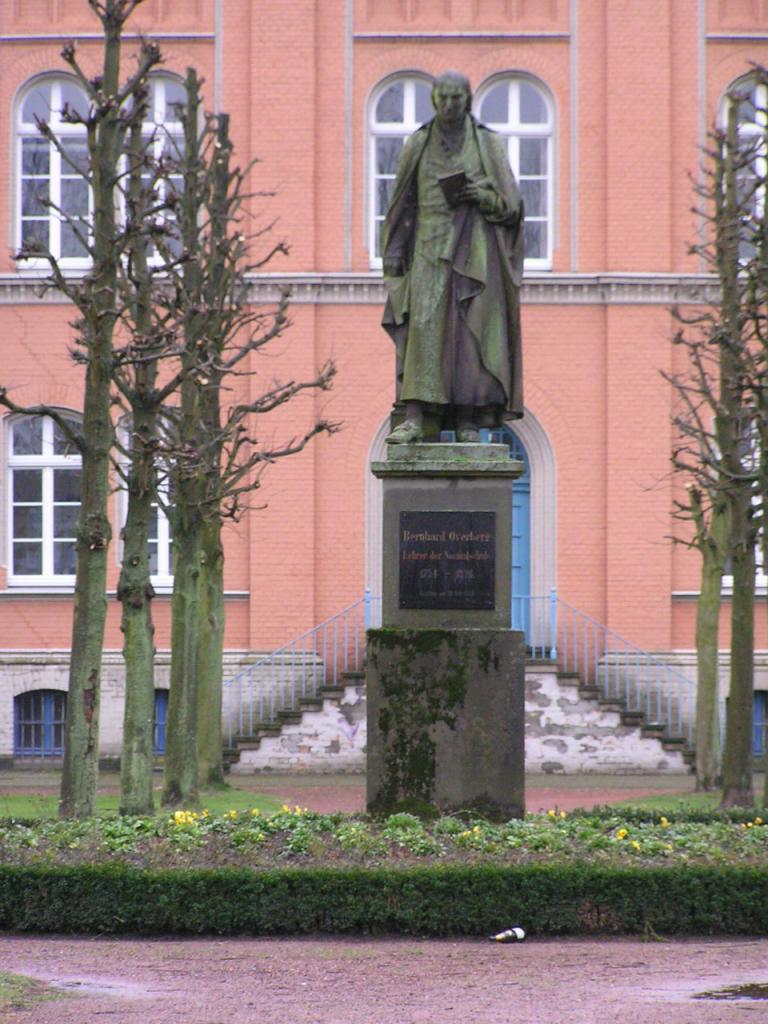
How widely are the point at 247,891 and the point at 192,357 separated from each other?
10235 mm

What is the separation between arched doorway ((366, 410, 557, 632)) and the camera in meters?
28.7

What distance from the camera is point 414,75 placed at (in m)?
29.1

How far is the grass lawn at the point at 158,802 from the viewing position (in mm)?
20734

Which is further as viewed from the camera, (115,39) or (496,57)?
(496,57)

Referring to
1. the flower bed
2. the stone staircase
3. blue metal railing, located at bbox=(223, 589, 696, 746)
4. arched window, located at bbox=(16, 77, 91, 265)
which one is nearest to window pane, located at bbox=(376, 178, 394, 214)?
arched window, located at bbox=(16, 77, 91, 265)

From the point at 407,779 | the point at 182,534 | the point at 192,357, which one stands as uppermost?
the point at 192,357

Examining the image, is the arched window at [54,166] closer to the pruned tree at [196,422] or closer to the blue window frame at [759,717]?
the pruned tree at [196,422]

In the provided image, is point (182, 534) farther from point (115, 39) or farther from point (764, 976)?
point (764, 976)

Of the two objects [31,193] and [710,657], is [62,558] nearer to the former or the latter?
[31,193]

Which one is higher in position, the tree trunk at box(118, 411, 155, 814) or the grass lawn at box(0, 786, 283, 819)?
the tree trunk at box(118, 411, 155, 814)

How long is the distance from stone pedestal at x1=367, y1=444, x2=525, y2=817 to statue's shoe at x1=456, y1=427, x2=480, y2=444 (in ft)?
0.96

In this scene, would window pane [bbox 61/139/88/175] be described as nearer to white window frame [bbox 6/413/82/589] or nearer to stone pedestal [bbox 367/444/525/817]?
white window frame [bbox 6/413/82/589]

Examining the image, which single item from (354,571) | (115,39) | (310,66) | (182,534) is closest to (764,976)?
(115,39)

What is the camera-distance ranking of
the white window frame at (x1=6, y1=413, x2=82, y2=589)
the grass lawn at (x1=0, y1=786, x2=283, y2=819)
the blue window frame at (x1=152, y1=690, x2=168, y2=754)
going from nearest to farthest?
1. the grass lawn at (x1=0, y1=786, x2=283, y2=819)
2. the blue window frame at (x1=152, y1=690, x2=168, y2=754)
3. the white window frame at (x1=6, y1=413, x2=82, y2=589)
